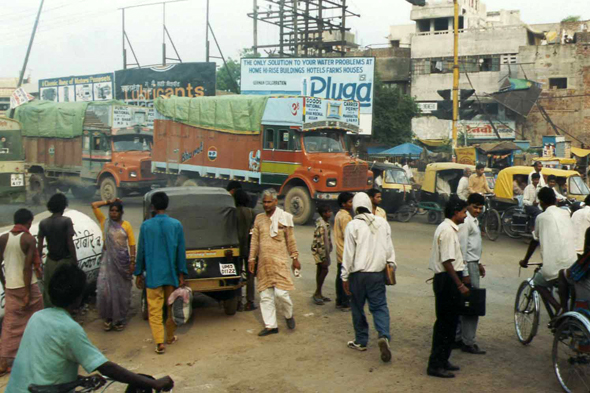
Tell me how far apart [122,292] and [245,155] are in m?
11.0

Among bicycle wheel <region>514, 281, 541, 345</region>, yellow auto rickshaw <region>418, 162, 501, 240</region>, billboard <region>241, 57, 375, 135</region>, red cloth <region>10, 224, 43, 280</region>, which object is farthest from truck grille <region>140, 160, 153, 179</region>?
bicycle wheel <region>514, 281, 541, 345</region>

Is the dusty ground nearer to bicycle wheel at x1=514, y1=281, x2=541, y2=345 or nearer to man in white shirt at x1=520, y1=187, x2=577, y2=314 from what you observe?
bicycle wheel at x1=514, y1=281, x2=541, y2=345

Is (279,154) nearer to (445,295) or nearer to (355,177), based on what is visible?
(355,177)

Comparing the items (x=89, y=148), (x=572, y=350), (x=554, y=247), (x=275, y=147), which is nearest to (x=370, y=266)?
(x=554, y=247)

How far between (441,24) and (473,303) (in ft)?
182

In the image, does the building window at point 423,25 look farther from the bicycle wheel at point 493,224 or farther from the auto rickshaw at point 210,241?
the auto rickshaw at point 210,241

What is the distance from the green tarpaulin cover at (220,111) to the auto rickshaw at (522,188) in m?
6.95

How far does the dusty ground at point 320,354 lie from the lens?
553 centimetres

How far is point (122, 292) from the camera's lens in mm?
7234

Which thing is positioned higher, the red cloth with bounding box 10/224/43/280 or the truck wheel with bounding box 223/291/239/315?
the red cloth with bounding box 10/224/43/280

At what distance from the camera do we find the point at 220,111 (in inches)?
746

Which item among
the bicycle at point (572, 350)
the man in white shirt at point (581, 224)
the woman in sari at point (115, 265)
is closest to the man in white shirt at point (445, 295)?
the bicycle at point (572, 350)

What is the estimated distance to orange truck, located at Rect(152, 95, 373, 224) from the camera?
16281 millimetres

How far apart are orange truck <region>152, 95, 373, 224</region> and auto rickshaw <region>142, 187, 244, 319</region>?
8.26m
